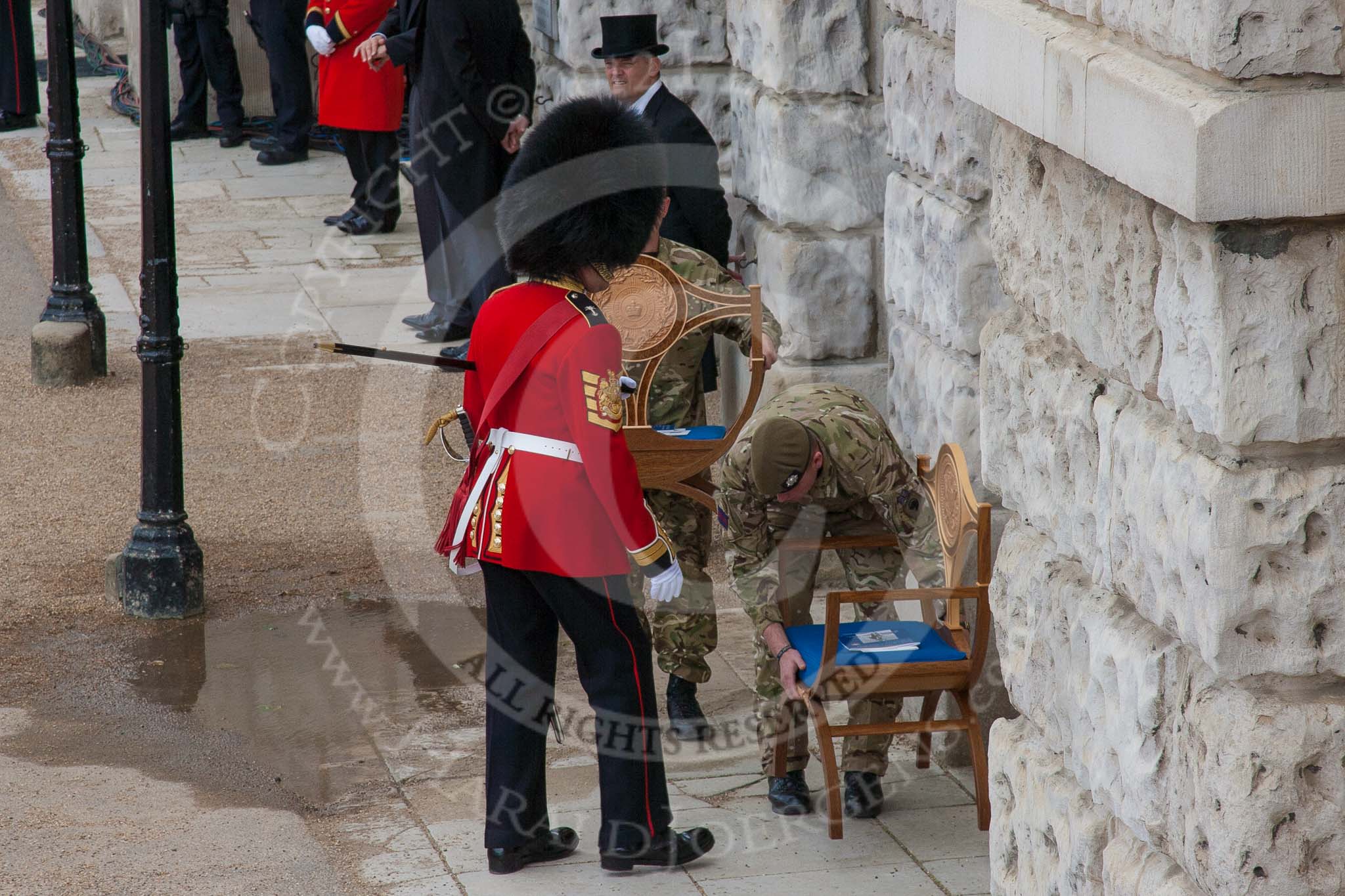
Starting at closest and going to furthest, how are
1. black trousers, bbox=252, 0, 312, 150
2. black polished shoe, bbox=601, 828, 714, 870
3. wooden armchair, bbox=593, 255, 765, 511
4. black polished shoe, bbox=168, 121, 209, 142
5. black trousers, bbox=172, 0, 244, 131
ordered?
black polished shoe, bbox=601, 828, 714, 870 → wooden armchair, bbox=593, 255, 765, 511 → black trousers, bbox=252, 0, 312, 150 → black trousers, bbox=172, 0, 244, 131 → black polished shoe, bbox=168, 121, 209, 142

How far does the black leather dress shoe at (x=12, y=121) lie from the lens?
47.0 feet

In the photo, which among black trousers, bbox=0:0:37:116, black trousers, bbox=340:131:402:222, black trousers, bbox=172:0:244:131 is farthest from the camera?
black trousers, bbox=172:0:244:131

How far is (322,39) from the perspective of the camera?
32.6ft

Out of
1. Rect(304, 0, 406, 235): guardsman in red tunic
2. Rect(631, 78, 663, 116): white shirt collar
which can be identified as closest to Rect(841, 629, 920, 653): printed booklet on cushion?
Rect(631, 78, 663, 116): white shirt collar

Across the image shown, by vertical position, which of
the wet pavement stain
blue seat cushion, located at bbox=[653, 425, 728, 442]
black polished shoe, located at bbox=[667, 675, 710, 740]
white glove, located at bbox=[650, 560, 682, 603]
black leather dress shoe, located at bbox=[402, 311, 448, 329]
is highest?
white glove, located at bbox=[650, 560, 682, 603]

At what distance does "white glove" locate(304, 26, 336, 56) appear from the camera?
9945 millimetres

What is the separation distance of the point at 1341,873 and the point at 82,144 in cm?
736

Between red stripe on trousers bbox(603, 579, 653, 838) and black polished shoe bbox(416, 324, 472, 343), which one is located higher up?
red stripe on trousers bbox(603, 579, 653, 838)

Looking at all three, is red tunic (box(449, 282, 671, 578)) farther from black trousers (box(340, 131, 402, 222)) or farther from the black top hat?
black trousers (box(340, 131, 402, 222))

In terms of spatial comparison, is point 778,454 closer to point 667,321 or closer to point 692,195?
point 667,321

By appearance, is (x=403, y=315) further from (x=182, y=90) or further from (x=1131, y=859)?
(x=1131, y=859)

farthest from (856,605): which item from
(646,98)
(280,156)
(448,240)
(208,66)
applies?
(208,66)

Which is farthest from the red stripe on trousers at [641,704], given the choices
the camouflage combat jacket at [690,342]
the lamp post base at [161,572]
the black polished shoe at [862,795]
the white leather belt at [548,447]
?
the lamp post base at [161,572]

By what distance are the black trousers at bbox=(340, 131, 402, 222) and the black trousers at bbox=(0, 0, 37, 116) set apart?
3.20 meters
